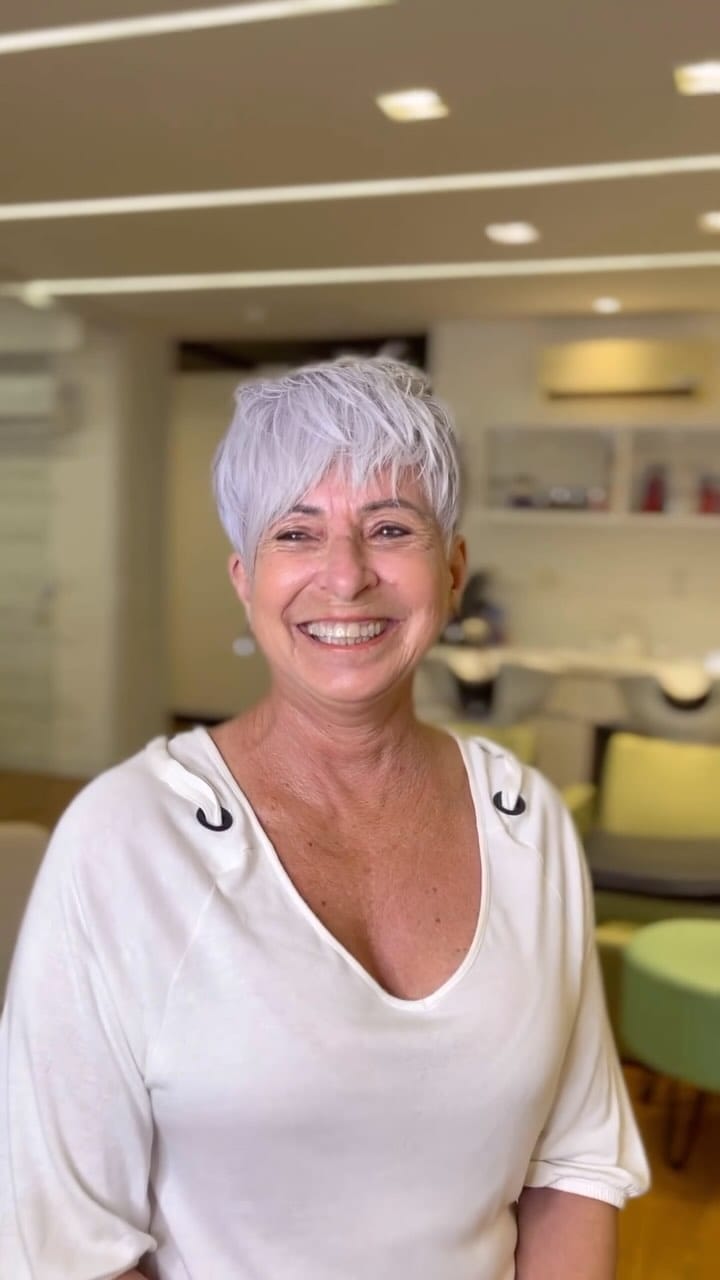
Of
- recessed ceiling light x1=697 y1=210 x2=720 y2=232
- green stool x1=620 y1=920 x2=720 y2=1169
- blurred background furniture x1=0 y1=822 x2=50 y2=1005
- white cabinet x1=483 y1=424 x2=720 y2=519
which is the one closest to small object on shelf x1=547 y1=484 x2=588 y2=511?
white cabinet x1=483 y1=424 x2=720 y2=519

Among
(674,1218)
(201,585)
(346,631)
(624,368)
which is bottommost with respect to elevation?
(674,1218)

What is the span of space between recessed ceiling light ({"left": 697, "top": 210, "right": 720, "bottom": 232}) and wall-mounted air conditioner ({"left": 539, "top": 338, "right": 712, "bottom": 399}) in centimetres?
131

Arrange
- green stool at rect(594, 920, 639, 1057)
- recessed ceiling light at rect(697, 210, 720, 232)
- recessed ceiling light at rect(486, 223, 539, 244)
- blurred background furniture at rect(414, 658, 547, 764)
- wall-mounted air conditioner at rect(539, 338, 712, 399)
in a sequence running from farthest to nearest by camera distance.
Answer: wall-mounted air conditioner at rect(539, 338, 712, 399)
blurred background furniture at rect(414, 658, 547, 764)
recessed ceiling light at rect(486, 223, 539, 244)
recessed ceiling light at rect(697, 210, 720, 232)
green stool at rect(594, 920, 639, 1057)

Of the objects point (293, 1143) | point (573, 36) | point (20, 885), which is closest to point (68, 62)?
point (573, 36)

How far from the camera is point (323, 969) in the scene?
0.85m

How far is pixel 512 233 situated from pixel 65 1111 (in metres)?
3.50

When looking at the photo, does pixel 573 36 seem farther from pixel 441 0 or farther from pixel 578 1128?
pixel 578 1128

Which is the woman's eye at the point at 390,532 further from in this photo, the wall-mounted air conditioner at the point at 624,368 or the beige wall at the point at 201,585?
the beige wall at the point at 201,585

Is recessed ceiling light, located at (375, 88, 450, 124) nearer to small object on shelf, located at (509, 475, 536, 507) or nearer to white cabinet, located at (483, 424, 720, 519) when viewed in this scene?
white cabinet, located at (483, 424, 720, 519)

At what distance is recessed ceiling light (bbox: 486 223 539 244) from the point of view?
Result: 3.66 metres

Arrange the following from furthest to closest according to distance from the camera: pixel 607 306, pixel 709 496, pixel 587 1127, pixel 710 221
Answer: pixel 709 496
pixel 607 306
pixel 710 221
pixel 587 1127

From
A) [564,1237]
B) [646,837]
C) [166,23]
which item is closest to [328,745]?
[564,1237]

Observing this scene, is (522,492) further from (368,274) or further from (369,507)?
(369,507)

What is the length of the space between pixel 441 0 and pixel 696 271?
7.91ft
